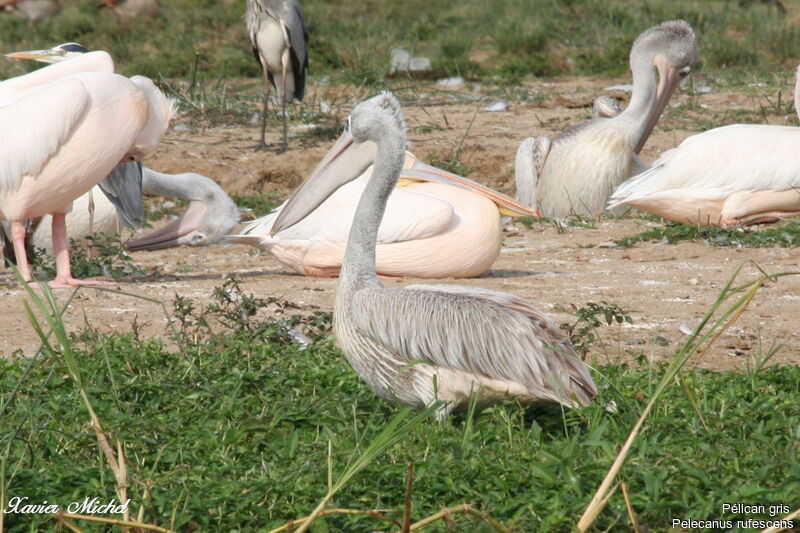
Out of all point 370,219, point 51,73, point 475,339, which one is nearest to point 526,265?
point 51,73

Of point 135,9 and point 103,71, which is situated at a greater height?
point 103,71

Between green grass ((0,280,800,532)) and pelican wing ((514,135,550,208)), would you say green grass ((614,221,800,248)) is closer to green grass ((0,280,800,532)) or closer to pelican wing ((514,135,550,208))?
pelican wing ((514,135,550,208))

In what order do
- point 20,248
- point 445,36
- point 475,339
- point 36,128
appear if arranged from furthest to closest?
point 445,36
point 20,248
point 36,128
point 475,339

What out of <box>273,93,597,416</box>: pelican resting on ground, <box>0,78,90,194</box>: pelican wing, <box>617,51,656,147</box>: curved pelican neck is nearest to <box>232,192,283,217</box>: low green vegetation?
<box>617,51,656,147</box>: curved pelican neck

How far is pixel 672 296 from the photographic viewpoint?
5.24 metres

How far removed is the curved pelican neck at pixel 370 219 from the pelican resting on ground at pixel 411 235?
2.09 m

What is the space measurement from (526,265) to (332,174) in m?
2.60

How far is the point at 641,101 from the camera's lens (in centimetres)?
798

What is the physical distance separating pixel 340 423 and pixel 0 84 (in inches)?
136

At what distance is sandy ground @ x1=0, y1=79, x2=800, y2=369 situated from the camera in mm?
4633

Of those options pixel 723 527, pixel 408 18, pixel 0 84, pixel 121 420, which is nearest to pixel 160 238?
pixel 0 84

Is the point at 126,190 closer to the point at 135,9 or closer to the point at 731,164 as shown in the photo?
the point at 731,164

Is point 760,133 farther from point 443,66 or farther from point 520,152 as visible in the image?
point 443,66

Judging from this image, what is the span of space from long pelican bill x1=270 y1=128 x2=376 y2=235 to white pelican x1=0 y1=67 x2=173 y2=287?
5.29 ft
